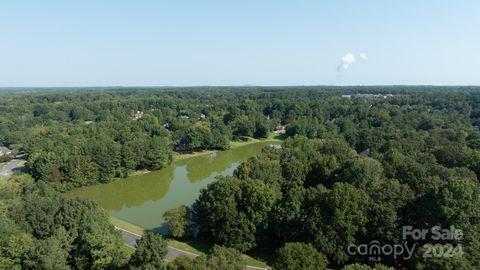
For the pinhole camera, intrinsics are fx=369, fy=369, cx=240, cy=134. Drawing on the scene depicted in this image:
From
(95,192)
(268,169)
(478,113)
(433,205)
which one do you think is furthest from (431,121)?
(95,192)

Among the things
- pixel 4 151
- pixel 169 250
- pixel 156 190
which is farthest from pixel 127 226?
pixel 4 151

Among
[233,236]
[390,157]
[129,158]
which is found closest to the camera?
[233,236]

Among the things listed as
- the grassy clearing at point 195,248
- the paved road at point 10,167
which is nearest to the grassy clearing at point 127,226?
the grassy clearing at point 195,248

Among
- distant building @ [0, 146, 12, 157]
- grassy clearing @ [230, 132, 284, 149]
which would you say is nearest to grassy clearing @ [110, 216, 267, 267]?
grassy clearing @ [230, 132, 284, 149]

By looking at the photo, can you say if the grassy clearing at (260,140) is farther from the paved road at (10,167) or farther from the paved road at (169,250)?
the paved road at (169,250)

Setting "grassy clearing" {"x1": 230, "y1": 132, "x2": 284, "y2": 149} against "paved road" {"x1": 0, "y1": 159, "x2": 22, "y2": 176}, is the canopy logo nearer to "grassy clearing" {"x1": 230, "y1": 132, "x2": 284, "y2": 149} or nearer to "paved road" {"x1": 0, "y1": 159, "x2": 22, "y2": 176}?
"paved road" {"x1": 0, "y1": 159, "x2": 22, "y2": 176}

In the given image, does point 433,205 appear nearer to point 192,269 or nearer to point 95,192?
point 192,269
